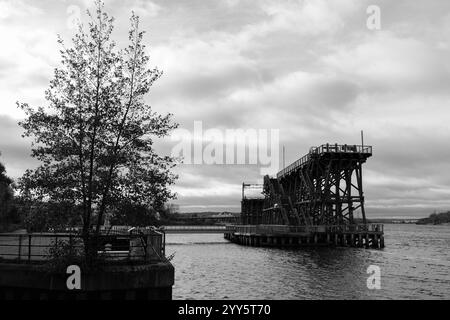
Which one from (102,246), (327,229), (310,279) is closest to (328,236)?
(327,229)

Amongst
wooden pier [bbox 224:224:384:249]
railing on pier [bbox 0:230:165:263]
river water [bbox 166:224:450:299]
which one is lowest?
river water [bbox 166:224:450:299]

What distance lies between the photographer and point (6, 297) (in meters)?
17.3

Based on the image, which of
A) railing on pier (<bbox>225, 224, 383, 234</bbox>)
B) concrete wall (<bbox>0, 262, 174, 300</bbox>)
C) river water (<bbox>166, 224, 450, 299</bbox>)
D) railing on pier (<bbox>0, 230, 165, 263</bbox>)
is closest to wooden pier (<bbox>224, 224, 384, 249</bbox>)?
railing on pier (<bbox>225, 224, 383, 234</bbox>)

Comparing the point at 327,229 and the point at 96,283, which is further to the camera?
the point at 327,229

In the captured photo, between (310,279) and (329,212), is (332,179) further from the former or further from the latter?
(310,279)

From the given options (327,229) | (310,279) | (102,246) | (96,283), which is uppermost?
(102,246)

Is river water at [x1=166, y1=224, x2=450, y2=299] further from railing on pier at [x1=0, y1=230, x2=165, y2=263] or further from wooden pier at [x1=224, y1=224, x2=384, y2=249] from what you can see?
wooden pier at [x1=224, y1=224, x2=384, y2=249]

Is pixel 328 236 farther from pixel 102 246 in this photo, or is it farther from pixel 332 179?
pixel 102 246

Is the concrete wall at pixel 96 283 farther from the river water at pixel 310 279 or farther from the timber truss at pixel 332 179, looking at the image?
the timber truss at pixel 332 179

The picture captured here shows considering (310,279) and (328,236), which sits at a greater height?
(328,236)

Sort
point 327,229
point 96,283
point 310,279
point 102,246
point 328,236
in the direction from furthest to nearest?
1. point 327,229
2. point 328,236
3. point 310,279
4. point 102,246
5. point 96,283

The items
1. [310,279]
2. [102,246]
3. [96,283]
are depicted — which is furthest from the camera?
[310,279]

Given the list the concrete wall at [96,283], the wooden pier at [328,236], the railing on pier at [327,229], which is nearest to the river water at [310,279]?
the concrete wall at [96,283]

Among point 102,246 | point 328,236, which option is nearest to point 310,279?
point 102,246
